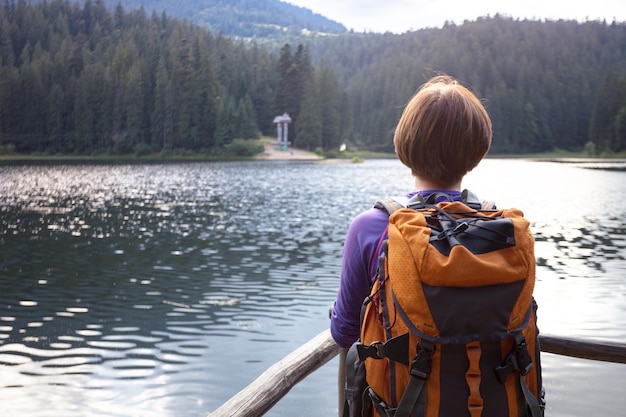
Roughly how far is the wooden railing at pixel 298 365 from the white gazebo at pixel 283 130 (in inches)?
3576

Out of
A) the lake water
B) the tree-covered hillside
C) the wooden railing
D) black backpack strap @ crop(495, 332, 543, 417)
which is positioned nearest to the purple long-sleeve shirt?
black backpack strap @ crop(495, 332, 543, 417)

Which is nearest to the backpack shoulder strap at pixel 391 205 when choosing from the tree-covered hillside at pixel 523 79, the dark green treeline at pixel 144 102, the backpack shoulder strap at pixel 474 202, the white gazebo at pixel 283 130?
the backpack shoulder strap at pixel 474 202

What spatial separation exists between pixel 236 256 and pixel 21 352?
24.4 feet

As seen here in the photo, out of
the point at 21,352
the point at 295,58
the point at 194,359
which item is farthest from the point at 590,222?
the point at 295,58

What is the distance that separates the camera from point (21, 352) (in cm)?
846

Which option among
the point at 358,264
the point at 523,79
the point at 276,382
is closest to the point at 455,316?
the point at 358,264

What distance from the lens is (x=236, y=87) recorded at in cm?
10981

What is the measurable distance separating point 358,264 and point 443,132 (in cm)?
45

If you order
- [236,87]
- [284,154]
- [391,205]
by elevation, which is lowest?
[284,154]

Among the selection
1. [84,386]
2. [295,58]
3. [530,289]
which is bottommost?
[84,386]

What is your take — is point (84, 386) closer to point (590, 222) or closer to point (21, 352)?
point (21, 352)

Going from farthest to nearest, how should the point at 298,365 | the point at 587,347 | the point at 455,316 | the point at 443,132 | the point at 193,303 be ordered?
the point at 193,303
the point at 587,347
the point at 298,365
the point at 443,132
the point at 455,316

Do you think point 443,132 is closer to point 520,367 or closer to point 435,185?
point 435,185

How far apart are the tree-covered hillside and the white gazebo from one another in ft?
74.4
